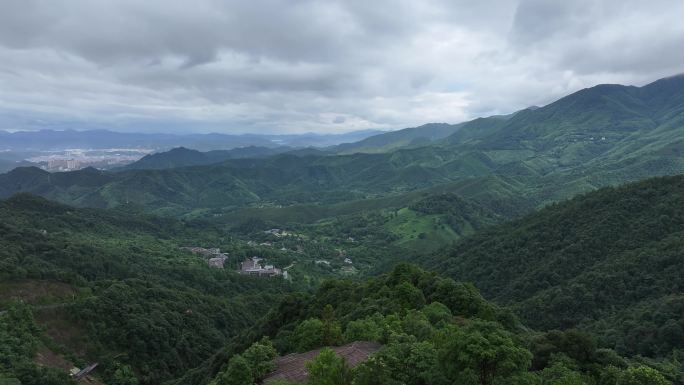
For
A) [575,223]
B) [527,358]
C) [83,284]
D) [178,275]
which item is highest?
[527,358]

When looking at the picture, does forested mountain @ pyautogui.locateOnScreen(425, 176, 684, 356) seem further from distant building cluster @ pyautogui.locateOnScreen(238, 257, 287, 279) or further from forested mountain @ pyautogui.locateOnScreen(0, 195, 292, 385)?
forested mountain @ pyautogui.locateOnScreen(0, 195, 292, 385)

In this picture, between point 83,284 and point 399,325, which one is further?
point 83,284

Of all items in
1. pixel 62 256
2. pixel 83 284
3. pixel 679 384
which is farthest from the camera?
pixel 62 256

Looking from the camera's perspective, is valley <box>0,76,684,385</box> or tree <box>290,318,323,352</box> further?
tree <box>290,318,323,352</box>

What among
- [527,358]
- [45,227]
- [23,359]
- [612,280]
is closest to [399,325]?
[527,358]

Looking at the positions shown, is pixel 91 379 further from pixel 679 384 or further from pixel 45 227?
pixel 45 227

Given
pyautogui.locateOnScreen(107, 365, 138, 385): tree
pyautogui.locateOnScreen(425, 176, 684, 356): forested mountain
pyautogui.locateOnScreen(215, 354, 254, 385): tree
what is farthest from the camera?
pyautogui.locateOnScreen(107, 365, 138, 385): tree

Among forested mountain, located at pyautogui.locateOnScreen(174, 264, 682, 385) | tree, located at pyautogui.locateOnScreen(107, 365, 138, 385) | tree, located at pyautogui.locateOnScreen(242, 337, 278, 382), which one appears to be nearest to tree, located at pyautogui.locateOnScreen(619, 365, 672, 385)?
forested mountain, located at pyautogui.locateOnScreen(174, 264, 682, 385)
